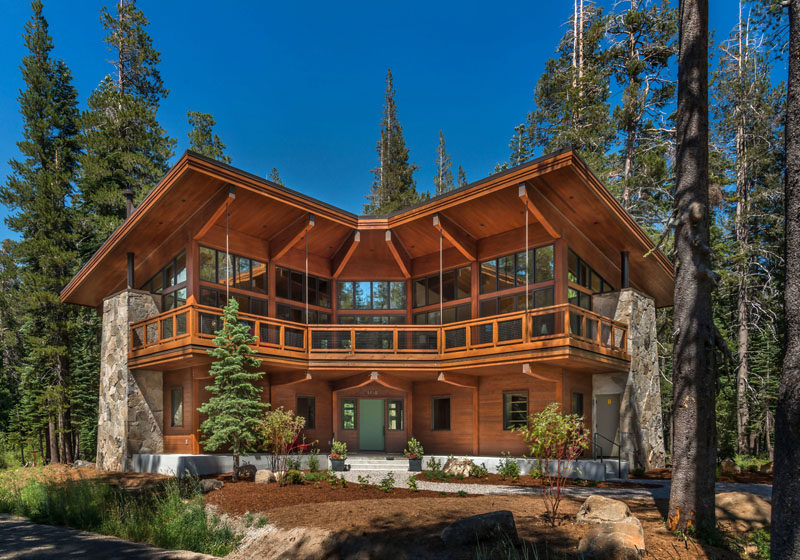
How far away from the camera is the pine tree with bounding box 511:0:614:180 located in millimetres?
19359

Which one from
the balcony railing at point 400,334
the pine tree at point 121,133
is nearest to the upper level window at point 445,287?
the balcony railing at point 400,334

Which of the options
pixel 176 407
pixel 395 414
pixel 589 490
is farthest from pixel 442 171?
pixel 589 490

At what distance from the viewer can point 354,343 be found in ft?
52.2

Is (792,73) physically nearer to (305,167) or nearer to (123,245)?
(123,245)

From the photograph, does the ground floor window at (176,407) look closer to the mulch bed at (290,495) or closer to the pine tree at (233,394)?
the pine tree at (233,394)

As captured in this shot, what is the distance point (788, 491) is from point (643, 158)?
1907 cm

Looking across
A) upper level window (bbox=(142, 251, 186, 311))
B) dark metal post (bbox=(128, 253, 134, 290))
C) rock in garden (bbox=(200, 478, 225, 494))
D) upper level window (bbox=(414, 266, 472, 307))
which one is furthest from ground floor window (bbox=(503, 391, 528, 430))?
dark metal post (bbox=(128, 253, 134, 290))

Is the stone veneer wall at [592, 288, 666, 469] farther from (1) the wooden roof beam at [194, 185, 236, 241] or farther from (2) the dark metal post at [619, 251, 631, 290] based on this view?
(1) the wooden roof beam at [194, 185, 236, 241]

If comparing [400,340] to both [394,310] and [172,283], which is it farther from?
[172,283]

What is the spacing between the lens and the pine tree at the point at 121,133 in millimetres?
23031

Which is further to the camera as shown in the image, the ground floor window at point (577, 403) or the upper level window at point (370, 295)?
the upper level window at point (370, 295)

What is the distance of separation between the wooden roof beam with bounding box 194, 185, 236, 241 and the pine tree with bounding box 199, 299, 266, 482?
2840 mm

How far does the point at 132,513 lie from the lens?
8.46 m

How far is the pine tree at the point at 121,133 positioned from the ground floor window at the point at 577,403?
18745mm
